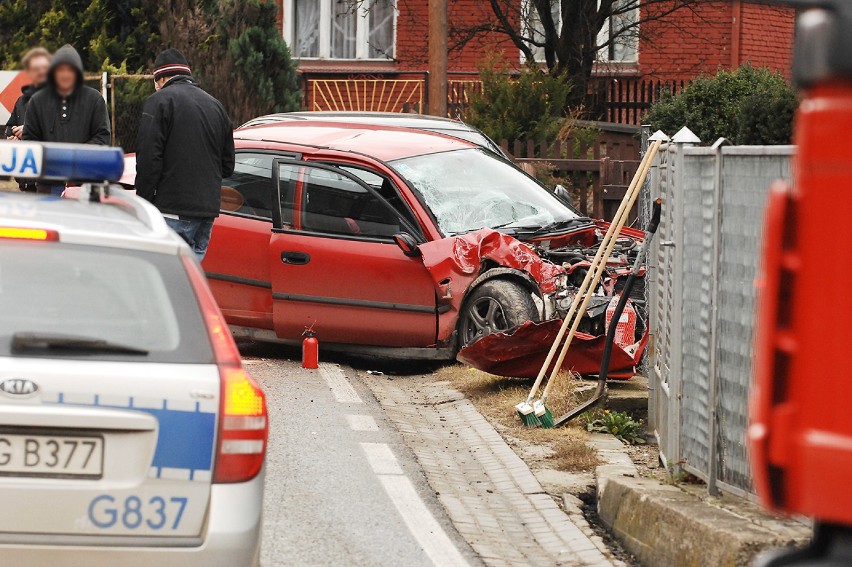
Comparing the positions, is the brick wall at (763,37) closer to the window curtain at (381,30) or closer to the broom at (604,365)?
the window curtain at (381,30)

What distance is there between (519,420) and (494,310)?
1245 millimetres

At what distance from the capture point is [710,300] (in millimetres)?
6512

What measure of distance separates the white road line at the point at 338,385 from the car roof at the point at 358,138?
5.24ft

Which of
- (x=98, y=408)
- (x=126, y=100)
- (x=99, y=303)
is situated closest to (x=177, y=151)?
(x=99, y=303)

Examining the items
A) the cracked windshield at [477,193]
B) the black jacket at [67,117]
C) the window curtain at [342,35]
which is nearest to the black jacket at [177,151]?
the black jacket at [67,117]

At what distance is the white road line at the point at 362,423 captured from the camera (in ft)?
28.8

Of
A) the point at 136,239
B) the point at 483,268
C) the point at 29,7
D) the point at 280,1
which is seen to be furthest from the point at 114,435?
the point at 280,1

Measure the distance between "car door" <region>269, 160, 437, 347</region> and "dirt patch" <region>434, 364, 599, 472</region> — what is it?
1.50 feet

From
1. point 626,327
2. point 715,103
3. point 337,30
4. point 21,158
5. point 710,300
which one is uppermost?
point 337,30

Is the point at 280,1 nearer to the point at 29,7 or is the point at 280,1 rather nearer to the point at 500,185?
the point at 29,7

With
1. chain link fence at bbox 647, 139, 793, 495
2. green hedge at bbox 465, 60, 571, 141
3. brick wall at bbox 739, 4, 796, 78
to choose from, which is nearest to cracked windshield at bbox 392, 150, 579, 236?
chain link fence at bbox 647, 139, 793, 495

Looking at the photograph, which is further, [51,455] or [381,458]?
[381,458]

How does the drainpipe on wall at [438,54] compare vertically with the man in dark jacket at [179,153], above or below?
above

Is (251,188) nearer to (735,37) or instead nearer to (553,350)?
(553,350)
